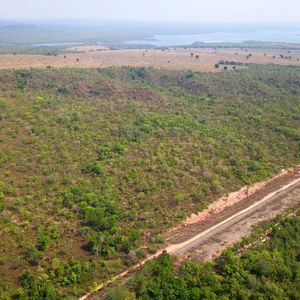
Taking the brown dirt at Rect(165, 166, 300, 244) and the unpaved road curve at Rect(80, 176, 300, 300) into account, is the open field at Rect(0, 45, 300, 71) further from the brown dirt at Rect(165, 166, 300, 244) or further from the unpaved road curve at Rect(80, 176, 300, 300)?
the unpaved road curve at Rect(80, 176, 300, 300)

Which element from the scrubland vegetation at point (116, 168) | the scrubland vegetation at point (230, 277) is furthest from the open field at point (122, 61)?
the scrubland vegetation at point (230, 277)

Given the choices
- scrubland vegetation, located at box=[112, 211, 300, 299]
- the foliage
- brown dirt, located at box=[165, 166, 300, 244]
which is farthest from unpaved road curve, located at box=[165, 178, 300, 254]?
the foliage

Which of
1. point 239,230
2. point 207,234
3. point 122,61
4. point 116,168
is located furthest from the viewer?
point 122,61

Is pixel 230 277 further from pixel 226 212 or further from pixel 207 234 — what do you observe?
pixel 226 212

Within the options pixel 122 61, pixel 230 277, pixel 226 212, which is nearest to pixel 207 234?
pixel 226 212

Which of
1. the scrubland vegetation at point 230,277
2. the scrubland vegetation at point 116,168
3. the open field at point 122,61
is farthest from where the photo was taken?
the open field at point 122,61

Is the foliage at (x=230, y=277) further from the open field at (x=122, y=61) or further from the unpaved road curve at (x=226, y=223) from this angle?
the open field at (x=122, y=61)

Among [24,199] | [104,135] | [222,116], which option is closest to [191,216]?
[24,199]

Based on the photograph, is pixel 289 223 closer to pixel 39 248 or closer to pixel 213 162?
pixel 213 162
